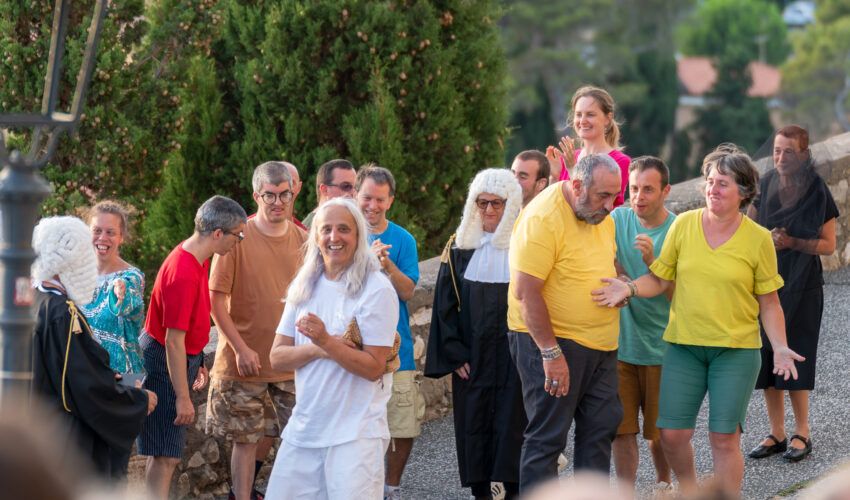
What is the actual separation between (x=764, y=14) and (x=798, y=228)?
222 ft

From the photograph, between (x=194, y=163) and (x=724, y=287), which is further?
(x=194, y=163)

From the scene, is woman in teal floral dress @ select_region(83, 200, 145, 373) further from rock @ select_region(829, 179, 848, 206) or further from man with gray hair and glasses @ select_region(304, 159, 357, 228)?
rock @ select_region(829, 179, 848, 206)

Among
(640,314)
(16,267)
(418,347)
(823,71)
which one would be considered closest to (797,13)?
(823,71)

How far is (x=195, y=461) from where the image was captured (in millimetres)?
6551

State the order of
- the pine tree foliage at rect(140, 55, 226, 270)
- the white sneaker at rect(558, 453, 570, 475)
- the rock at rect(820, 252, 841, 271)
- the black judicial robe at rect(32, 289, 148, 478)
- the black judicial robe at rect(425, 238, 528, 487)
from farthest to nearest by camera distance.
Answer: the rock at rect(820, 252, 841, 271)
the pine tree foliage at rect(140, 55, 226, 270)
the white sneaker at rect(558, 453, 570, 475)
the black judicial robe at rect(425, 238, 528, 487)
the black judicial robe at rect(32, 289, 148, 478)

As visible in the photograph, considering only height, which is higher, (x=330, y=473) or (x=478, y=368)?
(x=478, y=368)

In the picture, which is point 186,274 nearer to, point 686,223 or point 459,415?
point 459,415

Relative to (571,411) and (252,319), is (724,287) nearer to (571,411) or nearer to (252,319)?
(571,411)

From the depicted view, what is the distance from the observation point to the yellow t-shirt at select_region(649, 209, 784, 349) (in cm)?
569

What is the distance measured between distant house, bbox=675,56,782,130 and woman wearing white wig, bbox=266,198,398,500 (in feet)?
189

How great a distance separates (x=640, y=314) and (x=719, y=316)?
0.56m

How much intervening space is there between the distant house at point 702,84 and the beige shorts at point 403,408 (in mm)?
56288

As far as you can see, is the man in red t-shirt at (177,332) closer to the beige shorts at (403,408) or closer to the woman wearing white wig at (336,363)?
the woman wearing white wig at (336,363)

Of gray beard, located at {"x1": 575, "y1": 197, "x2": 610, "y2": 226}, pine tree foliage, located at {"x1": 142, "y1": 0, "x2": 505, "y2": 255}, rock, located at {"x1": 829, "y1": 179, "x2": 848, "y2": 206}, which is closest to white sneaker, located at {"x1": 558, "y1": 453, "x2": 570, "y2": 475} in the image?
gray beard, located at {"x1": 575, "y1": 197, "x2": 610, "y2": 226}
